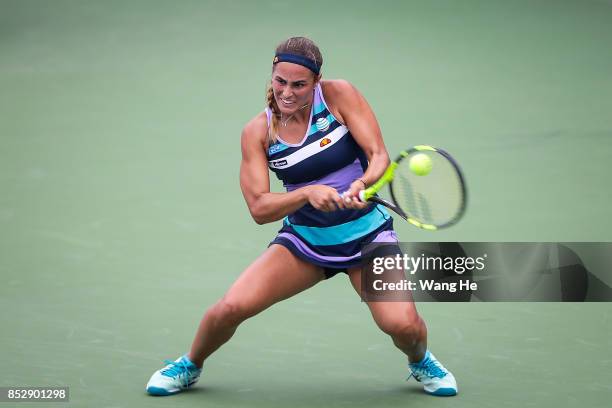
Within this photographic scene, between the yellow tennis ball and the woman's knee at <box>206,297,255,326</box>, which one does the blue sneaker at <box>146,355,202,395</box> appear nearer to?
the woman's knee at <box>206,297,255,326</box>

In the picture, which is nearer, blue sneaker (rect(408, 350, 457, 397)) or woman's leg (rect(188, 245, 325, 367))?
woman's leg (rect(188, 245, 325, 367))

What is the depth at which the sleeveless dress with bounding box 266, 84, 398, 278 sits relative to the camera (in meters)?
5.19

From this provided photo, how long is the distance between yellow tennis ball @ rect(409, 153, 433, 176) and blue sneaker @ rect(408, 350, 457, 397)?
0.85 meters

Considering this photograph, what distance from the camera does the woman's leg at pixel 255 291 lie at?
514 centimetres

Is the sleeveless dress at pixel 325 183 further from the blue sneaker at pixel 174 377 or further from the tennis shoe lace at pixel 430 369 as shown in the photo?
the blue sneaker at pixel 174 377

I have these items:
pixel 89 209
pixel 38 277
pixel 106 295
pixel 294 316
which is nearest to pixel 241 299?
pixel 294 316

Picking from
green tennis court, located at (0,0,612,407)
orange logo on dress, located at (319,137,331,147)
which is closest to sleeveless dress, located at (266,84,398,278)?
orange logo on dress, located at (319,137,331,147)

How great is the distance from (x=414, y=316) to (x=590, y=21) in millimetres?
7251

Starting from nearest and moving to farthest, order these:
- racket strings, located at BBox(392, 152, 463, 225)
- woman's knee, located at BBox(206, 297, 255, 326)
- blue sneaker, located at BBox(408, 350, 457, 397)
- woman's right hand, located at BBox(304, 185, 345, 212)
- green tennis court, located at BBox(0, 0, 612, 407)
A: woman's right hand, located at BBox(304, 185, 345, 212), racket strings, located at BBox(392, 152, 463, 225), woman's knee, located at BBox(206, 297, 255, 326), blue sneaker, located at BBox(408, 350, 457, 397), green tennis court, located at BBox(0, 0, 612, 407)

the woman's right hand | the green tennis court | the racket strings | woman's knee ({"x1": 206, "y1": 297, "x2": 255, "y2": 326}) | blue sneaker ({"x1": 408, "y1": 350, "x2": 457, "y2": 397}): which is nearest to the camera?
the woman's right hand

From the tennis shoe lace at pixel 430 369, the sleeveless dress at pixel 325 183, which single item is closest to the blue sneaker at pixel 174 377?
the sleeveless dress at pixel 325 183

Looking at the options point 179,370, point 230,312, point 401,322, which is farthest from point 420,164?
point 179,370

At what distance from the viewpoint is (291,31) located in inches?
459

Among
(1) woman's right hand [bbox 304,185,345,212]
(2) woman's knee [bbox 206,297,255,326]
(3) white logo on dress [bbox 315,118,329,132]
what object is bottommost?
(2) woman's knee [bbox 206,297,255,326]
